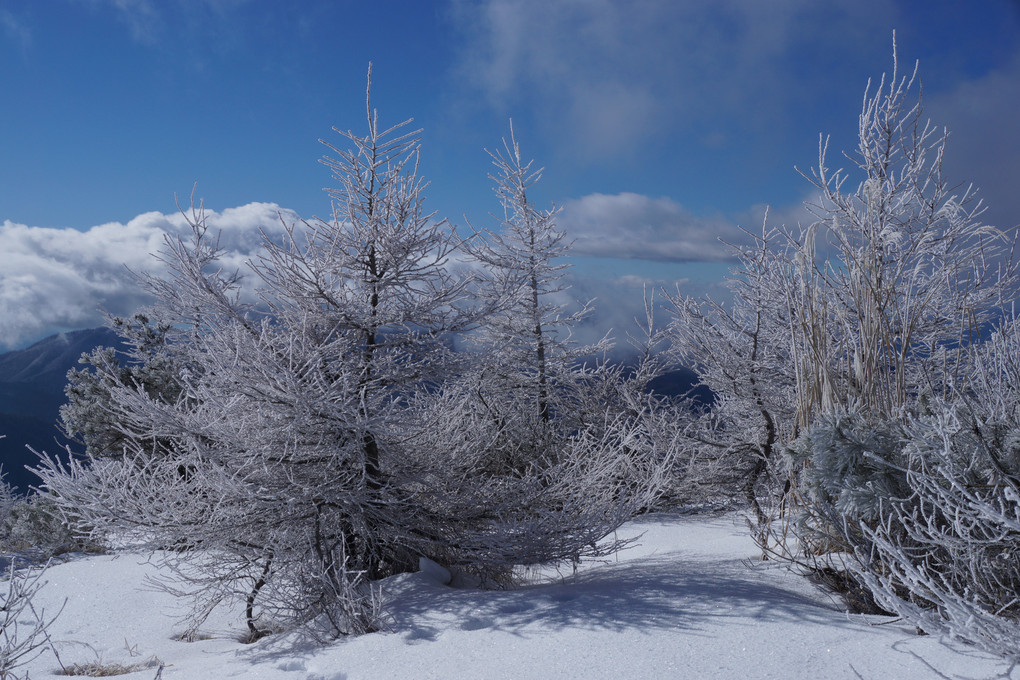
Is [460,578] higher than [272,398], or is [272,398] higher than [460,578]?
[272,398]

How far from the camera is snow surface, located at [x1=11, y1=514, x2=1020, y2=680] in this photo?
300 centimetres

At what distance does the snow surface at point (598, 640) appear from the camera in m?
3.00

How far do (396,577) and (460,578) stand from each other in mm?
727

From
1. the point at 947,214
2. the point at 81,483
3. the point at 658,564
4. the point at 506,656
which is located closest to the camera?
the point at 506,656

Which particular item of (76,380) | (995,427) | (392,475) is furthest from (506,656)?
(76,380)

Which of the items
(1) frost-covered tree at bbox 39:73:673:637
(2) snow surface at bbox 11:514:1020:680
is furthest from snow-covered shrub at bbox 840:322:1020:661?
(1) frost-covered tree at bbox 39:73:673:637

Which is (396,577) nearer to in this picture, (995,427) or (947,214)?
(995,427)

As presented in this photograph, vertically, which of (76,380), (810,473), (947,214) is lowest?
(810,473)

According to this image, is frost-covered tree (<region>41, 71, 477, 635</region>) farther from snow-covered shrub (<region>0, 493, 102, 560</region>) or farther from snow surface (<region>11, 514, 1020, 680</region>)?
snow-covered shrub (<region>0, 493, 102, 560</region>)

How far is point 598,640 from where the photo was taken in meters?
3.38

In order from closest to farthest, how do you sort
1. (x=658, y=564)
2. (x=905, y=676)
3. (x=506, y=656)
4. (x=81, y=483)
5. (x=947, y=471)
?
(x=905, y=676)
(x=947, y=471)
(x=506, y=656)
(x=81, y=483)
(x=658, y=564)

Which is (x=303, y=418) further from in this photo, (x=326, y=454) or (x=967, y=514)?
(x=967, y=514)

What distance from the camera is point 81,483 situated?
195 inches

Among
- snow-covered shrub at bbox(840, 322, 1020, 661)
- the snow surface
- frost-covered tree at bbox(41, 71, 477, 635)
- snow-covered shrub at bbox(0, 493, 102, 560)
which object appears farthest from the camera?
snow-covered shrub at bbox(0, 493, 102, 560)
